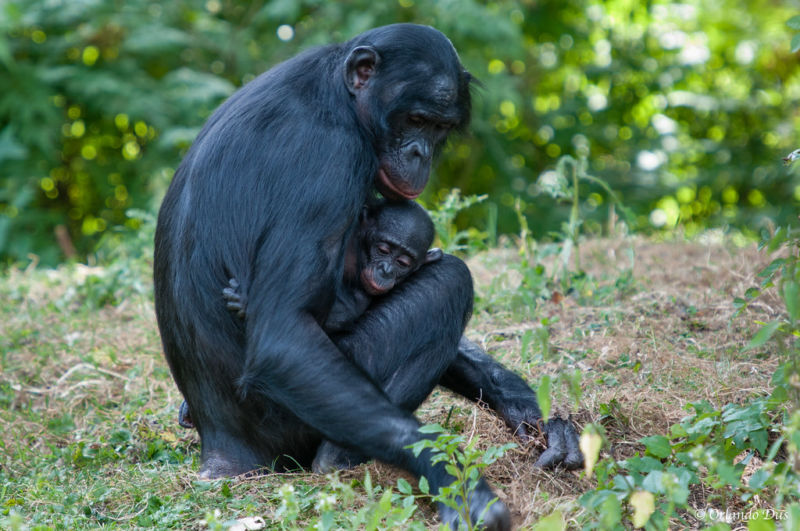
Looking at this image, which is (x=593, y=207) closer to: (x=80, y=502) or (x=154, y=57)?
(x=154, y=57)

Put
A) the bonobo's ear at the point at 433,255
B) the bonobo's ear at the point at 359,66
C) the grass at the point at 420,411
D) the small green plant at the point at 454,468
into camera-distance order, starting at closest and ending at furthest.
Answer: the small green plant at the point at 454,468 < the grass at the point at 420,411 < the bonobo's ear at the point at 359,66 < the bonobo's ear at the point at 433,255

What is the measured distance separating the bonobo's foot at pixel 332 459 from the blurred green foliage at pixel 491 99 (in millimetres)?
4785

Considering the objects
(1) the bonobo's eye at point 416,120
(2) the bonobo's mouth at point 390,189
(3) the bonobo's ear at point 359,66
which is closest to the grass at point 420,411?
(2) the bonobo's mouth at point 390,189

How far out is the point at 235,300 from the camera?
3.39 metres

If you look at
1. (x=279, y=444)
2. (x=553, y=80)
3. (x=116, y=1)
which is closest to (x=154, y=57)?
(x=116, y=1)

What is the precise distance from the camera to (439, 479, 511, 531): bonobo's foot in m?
2.81

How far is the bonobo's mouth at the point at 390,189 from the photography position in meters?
3.77

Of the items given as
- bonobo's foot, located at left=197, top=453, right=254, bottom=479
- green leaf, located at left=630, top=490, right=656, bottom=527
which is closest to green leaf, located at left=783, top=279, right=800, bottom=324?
green leaf, located at left=630, top=490, right=656, bottom=527

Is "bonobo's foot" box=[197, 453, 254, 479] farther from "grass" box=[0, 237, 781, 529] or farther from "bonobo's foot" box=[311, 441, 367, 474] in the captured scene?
"bonobo's foot" box=[311, 441, 367, 474]

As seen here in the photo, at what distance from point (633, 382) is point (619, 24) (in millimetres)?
9461

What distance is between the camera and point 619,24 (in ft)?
40.4

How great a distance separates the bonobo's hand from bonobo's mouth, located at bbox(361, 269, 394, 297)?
0.88 metres

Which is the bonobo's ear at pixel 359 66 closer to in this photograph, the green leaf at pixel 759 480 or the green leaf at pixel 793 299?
the green leaf at pixel 793 299

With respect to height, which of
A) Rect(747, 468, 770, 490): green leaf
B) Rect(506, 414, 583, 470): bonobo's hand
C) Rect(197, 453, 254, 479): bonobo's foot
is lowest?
Rect(197, 453, 254, 479): bonobo's foot
